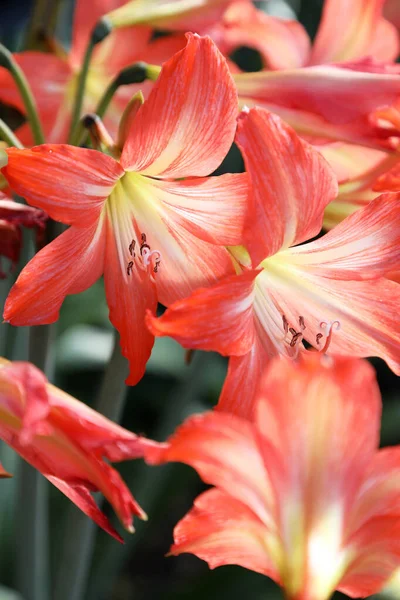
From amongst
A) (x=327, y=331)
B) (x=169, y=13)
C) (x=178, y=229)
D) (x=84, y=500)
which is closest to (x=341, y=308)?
(x=327, y=331)

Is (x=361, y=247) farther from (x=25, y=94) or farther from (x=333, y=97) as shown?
(x=25, y=94)

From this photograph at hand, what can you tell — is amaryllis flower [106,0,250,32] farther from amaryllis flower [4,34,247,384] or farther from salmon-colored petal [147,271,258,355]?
salmon-colored petal [147,271,258,355]

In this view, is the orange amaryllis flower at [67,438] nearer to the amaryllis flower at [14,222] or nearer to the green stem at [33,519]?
the amaryllis flower at [14,222]

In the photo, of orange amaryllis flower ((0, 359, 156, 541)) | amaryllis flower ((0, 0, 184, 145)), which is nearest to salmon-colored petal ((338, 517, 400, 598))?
orange amaryllis flower ((0, 359, 156, 541))

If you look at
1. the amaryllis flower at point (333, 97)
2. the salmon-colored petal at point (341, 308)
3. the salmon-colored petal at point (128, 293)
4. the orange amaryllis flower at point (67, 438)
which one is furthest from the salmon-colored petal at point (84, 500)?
the amaryllis flower at point (333, 97)

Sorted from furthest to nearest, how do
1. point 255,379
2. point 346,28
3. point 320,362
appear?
point 346,28
point 255,379
point 320,362

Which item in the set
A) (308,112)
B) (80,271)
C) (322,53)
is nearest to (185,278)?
(80,271)

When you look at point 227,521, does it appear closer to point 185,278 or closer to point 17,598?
point 185,278
